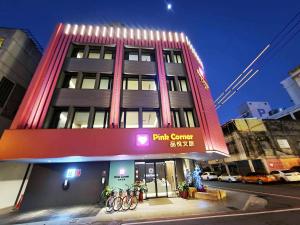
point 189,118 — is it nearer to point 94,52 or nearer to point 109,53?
point 109,53

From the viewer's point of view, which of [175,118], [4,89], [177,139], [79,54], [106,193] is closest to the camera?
[106,193]

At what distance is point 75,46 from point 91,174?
13.1m

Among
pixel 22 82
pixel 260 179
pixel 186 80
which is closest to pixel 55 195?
pixel 22 82

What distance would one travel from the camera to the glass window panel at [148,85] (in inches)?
595

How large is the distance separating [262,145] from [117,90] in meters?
27.6

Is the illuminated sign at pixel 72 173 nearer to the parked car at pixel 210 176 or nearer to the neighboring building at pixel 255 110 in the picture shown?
the parked car at pixel 210 176

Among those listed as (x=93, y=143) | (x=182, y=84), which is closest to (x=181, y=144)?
(x=93, y=143)

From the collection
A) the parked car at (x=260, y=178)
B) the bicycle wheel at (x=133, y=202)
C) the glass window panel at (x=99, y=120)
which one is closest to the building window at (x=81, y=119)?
the glass window panel at (x=99, y=120)

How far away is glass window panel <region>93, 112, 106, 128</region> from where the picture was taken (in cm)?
1235

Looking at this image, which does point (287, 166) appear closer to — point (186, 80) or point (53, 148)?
point (186, 80)

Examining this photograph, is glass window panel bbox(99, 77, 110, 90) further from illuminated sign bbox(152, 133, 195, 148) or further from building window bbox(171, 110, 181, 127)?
illuminated sign bbox(152, 133, 195, 148)

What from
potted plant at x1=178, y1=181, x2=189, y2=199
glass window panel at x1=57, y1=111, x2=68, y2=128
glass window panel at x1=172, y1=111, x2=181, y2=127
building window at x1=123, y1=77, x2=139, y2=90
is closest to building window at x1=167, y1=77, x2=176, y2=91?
glass window panel at x1=172, y1=111, x2=181, y2=127

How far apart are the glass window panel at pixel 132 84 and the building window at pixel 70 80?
5154 millimetres

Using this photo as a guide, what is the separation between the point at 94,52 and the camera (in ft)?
53.5
